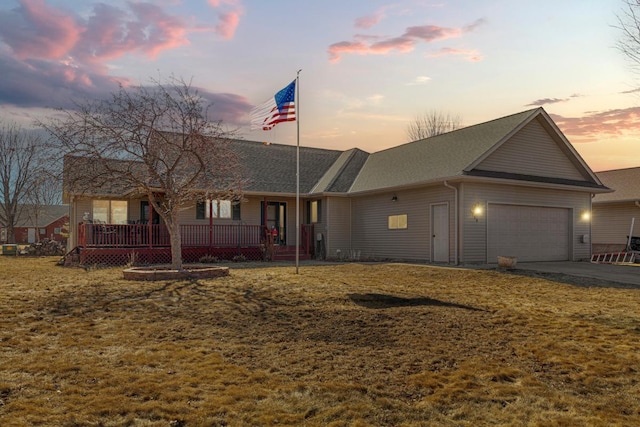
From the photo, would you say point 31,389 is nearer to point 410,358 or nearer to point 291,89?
point 410,358

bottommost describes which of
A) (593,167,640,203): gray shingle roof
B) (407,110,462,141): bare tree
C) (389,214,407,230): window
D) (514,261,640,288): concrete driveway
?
(514,261,640,288): concrete driveway

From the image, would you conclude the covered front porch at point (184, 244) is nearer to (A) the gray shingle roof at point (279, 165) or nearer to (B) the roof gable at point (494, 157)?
(A) the gray shingle roof at point (279, 165)

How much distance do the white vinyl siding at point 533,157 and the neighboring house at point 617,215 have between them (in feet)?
24.4

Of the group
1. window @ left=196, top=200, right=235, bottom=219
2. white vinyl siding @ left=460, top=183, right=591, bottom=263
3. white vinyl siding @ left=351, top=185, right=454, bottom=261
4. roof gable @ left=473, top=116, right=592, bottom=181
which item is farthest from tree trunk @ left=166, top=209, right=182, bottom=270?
roof gable @ left=473, top=116, right=592, bottom=181

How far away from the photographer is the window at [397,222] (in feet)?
61.1

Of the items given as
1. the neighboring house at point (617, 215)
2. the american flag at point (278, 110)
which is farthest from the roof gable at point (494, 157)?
the neighboring house at point (617, 215)

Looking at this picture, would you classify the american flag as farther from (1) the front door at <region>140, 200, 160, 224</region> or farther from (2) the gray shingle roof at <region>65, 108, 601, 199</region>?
(1) the front door at <region>140, 200, 160, 224</region>

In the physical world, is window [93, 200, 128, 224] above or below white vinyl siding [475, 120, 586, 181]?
below

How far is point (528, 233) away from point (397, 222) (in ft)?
15.9

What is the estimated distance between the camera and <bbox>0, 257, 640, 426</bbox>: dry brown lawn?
3.89m

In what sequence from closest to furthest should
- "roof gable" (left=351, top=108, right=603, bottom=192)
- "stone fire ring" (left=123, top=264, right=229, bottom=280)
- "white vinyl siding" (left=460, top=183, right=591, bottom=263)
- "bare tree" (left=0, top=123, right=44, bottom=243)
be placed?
"stone fire ring" (left=123, top=264, right=229, bottom=280) → "white vinyl siding" (left=460, top=183, right=591, bottom=263) → "roof gable" (left=351, top=108, right=603, bottom=192) → "bare tree" (left=0, top=123, right=44, bottom=243)

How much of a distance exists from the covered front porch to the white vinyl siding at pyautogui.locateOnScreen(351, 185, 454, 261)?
7.60 feet

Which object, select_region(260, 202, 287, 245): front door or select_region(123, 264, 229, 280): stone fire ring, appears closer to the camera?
select_region(123, 264, 229, 280): stone fire ring

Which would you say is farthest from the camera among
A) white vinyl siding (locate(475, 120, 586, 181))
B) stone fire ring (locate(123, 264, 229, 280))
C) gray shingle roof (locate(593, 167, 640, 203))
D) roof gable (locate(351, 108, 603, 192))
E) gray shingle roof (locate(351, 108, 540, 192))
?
gray shingle roof (locate(593, 167, 640, 203))
